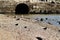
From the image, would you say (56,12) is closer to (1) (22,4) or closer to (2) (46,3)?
(2) (46,3)

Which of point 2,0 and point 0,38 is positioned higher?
point 0,38

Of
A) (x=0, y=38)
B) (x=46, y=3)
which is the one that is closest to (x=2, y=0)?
(x=46, y=3)

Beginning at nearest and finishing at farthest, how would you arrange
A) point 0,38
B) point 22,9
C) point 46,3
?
point 0,38 → point 22,9 → point 46,3

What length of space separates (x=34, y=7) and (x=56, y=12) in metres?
4.26

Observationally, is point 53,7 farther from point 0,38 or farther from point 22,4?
point 0,38

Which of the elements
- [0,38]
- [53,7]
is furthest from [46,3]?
[0,38]

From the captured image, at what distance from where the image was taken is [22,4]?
159 feet

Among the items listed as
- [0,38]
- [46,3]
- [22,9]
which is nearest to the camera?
[0,38]

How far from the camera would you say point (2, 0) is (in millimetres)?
50469

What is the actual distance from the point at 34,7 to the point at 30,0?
1.88 meters

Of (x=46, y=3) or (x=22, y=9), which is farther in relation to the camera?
(x=46, y=3)

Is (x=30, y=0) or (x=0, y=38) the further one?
(x=30, y=0)

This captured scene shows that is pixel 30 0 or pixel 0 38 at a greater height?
pixel 0 38

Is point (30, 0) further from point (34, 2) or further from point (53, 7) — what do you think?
point (53, 7)
